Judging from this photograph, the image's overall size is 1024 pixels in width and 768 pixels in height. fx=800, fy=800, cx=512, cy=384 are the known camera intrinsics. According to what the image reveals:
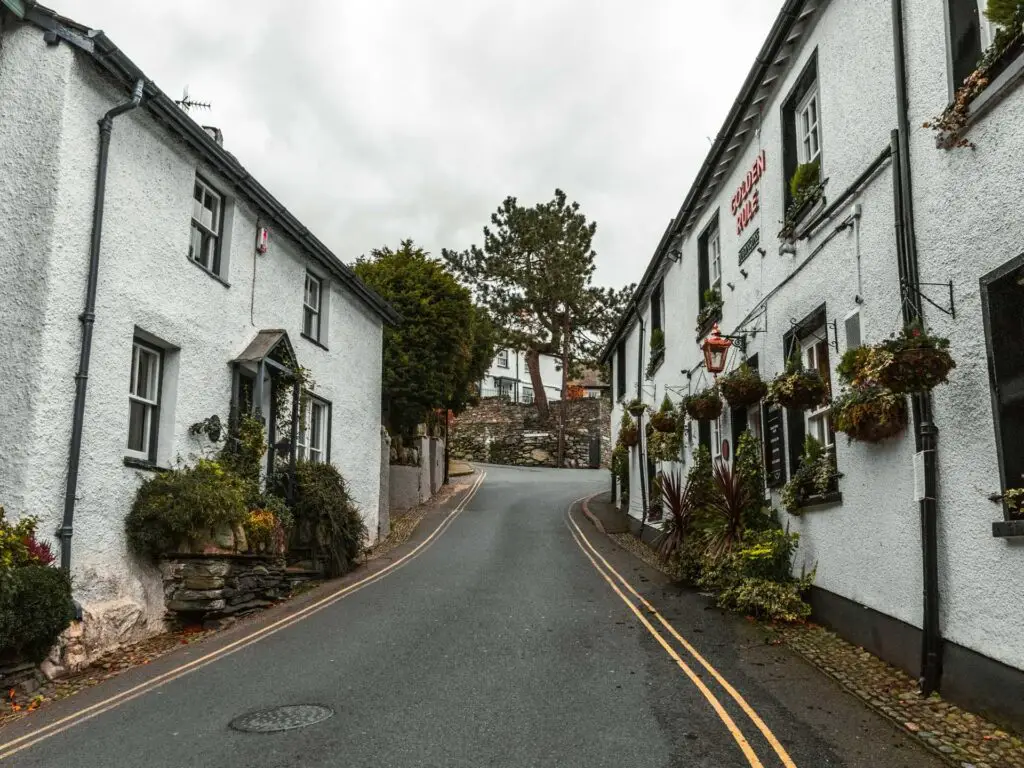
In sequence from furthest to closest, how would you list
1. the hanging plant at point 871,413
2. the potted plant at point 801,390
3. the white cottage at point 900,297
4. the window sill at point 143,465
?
1. the window sill at point 143,465
2. the potted plant at point 801,390
3. the hanging plant at point 871,413
4. the white cottage at point 900,297

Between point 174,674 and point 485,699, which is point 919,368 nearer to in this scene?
point 485,699

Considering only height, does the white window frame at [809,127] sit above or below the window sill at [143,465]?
above

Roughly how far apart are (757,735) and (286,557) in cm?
934

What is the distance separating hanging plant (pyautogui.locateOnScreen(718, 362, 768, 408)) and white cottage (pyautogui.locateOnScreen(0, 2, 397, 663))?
7.00 metres

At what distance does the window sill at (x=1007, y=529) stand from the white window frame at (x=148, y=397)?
9.10 metres

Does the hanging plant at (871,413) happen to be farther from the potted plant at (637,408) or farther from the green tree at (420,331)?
the green tree at (420,331)

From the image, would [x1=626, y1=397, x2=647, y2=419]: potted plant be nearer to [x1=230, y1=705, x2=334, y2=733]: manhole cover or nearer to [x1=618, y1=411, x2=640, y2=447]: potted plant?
[x1=618, y1=411, x2=640, y2=447]: potted plant

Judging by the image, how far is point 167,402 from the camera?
10688 mm

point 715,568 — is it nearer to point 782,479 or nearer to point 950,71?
point 782,479

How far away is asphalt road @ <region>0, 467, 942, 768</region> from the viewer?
217 inches

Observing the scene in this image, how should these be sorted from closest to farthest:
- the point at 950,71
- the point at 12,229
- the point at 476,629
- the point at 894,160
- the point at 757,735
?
the point at 757,735 → the point at 950,71 → the point at 894,160 → the point at 12,229 → the point at 476,629

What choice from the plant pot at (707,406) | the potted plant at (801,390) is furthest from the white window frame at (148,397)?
the plant pot at (707,406)

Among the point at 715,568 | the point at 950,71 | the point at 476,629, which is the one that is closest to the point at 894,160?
the point at 950,71

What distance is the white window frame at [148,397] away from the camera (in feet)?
32.9
